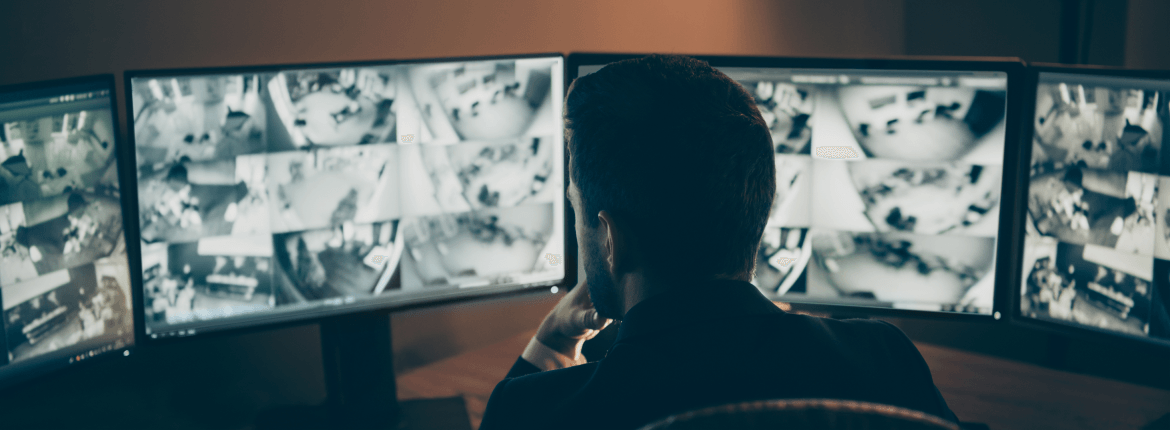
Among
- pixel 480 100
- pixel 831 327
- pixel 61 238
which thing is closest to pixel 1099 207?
pixel 831 327

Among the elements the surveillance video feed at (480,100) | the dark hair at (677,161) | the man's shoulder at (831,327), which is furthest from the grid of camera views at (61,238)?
the man's shoulder at (831,327)

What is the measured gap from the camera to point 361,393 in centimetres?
126

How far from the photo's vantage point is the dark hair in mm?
692

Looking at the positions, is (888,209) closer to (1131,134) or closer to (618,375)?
(1131,134)

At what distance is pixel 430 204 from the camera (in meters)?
1.24

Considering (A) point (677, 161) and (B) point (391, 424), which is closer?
(A) point (677, 161)

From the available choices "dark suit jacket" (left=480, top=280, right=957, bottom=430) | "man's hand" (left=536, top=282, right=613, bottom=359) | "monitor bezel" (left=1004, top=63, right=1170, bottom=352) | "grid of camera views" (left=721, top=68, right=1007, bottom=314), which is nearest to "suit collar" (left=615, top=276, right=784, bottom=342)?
"dark suit jacket" (left=480, top=280, right=957, bottom=430)

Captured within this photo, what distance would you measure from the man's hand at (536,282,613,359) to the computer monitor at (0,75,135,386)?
58 cm

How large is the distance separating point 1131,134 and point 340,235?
1.10 meters

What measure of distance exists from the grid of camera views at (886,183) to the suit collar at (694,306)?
544mm

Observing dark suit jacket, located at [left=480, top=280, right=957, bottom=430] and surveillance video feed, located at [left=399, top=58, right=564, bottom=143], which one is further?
surveillance video feed, located at [left=399, top=58, right=564, bottom=143]

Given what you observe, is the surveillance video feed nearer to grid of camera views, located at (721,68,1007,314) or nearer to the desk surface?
grid of camera views, located at (721,68,1007,314)

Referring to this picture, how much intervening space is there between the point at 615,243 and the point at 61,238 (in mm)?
727

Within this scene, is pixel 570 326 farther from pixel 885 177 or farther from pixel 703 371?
pixel 885 177
